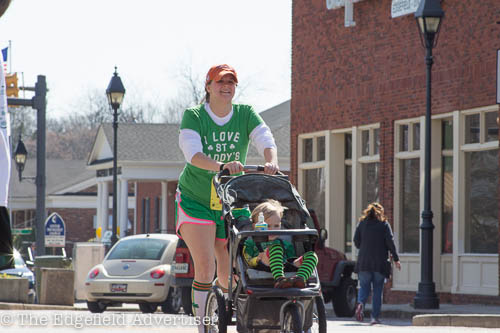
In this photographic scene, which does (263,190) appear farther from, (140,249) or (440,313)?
(140,249)

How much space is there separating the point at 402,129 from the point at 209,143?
49.9 ft

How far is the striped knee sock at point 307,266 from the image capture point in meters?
7.38

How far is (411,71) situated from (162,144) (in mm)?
26015

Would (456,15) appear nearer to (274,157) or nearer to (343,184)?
(343,184)

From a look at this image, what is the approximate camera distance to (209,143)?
8195 mm

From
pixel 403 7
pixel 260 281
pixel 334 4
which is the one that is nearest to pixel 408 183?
pixel 403 7

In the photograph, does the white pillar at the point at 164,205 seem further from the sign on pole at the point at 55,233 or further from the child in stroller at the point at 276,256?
the child in stroller at the point at 276,256

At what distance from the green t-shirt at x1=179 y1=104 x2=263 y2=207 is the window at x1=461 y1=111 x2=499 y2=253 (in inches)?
491

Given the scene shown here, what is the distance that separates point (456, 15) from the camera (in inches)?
831

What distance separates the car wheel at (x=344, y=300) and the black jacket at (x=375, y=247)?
7.85 feet

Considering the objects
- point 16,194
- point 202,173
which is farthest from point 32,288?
point 16,194

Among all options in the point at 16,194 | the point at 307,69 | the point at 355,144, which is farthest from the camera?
the point at 16,194

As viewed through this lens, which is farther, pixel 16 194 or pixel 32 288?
pixel 16 194

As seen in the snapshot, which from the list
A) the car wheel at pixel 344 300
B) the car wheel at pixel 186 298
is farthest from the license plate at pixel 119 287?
the car wheel at pixel 344 300
